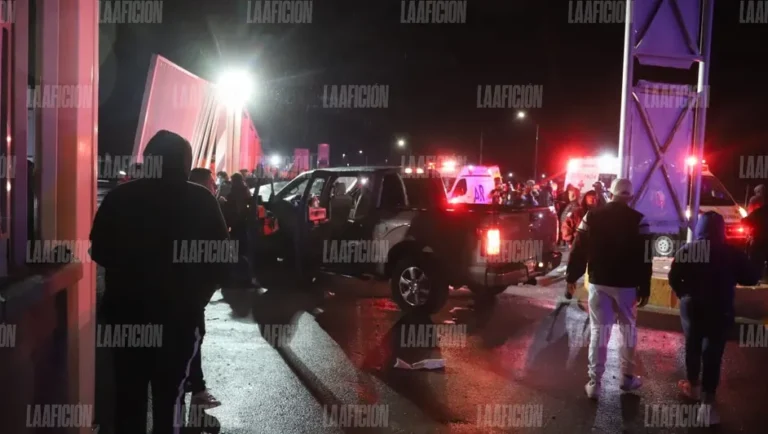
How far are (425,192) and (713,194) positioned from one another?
7.92 meters

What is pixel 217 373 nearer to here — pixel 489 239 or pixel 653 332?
pixel 489 239

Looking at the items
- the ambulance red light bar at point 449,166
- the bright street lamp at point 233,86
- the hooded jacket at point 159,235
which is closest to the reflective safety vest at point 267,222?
the hooded jacket at point 159,235

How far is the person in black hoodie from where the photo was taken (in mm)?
5121

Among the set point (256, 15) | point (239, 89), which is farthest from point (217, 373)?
point (239, 89)

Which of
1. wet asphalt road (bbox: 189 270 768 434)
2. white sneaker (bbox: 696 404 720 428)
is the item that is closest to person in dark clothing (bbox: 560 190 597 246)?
wet asphalt road (bbox: 189 270 768 434)

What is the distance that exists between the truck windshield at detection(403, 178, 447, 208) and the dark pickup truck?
1 cm

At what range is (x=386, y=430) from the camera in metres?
4.83

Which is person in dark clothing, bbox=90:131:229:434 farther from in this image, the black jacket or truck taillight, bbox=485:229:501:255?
truck taillight, bbox=485:229:501:255

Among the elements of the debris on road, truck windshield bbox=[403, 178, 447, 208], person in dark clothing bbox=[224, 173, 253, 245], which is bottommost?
the debris on road

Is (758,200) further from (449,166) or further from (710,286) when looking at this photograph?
(449,166)

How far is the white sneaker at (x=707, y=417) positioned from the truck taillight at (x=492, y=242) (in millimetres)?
3366

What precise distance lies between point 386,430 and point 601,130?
153ft

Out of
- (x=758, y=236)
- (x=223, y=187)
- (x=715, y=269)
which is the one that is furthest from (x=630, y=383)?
(x=223, y=187)

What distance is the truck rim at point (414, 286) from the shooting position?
8.45 meters
